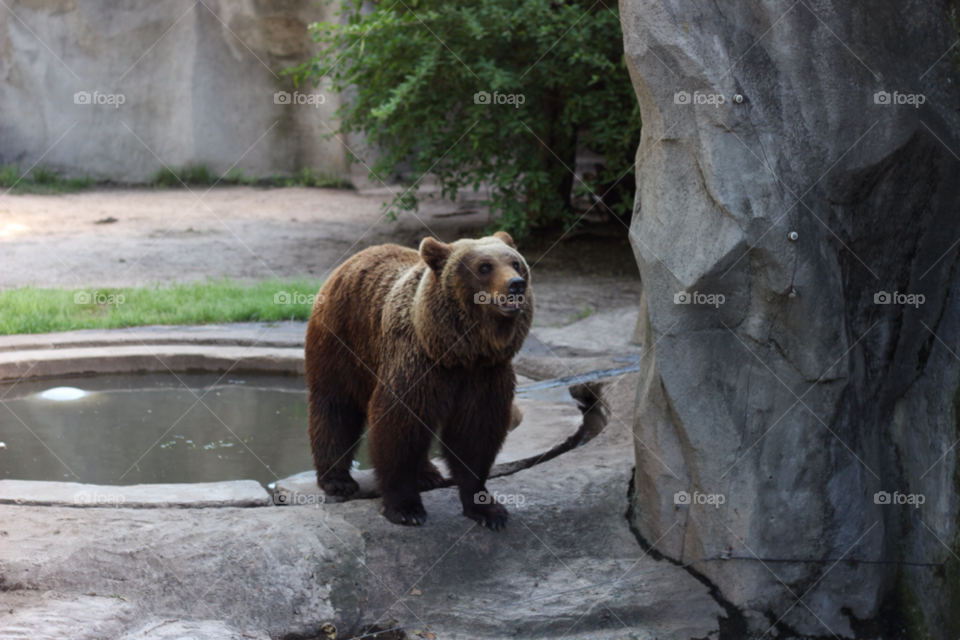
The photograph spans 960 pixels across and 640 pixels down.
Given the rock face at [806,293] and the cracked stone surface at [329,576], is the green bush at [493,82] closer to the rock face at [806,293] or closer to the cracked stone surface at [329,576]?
the rock face at [806,293]

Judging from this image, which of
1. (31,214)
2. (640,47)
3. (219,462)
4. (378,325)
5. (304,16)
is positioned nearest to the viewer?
(640,47)

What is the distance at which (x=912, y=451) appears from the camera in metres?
→ 4.11

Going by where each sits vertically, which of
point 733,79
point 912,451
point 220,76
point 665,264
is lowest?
point 912,451

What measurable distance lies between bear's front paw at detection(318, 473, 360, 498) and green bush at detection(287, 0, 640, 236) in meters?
5.71

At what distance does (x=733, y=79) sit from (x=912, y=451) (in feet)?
5.95

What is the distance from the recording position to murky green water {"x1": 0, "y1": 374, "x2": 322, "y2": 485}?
532 centimetres

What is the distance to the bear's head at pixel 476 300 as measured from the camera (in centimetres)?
406

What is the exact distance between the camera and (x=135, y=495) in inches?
175

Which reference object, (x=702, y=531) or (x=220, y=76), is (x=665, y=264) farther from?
(x=220, y=76)

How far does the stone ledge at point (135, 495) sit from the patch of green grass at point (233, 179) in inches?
514

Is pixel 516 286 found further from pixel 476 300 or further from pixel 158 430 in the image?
pixel 158 430

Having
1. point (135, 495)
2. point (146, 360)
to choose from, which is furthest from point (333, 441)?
point (146, 360)

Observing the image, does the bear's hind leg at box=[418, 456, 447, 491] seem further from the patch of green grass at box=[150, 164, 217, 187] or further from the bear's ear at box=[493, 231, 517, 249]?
the patch of green grass at box=[150, 164, 217, 187]

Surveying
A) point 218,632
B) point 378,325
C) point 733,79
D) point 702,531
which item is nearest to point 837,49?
point 733,79
